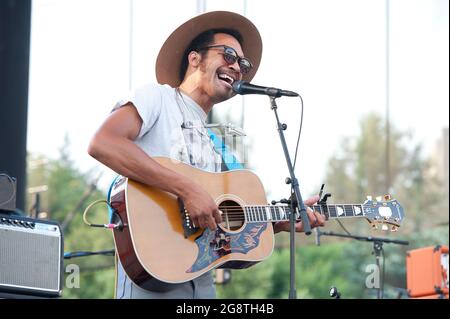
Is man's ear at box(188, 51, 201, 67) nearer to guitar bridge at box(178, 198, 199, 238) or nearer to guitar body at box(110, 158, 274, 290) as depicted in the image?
guitar body at box(110, 158, 274, 290)

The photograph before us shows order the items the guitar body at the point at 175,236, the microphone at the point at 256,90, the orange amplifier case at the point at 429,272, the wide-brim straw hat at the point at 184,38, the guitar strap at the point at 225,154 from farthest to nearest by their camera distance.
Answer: the orange amplifier case at the point at 429,272, the wide-brim straw hat at the point at 184,38, the guitar strap at the point at 225,154, the microphone at the point at 256,90, the guitar body at the point at 175,236

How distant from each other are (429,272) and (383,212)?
2218mm

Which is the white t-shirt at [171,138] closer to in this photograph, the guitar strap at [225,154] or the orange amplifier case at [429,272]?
the guitar strap at [225,154]

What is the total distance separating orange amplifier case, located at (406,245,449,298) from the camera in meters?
5.88

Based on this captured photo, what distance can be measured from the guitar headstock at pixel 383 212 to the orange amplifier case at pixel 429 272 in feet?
6.79

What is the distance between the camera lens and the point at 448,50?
24.6 ft

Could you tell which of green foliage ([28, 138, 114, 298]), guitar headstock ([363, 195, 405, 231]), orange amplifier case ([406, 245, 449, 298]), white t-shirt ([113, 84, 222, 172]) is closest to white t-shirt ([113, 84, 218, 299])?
white t-shirt ([113, 84, 222, 172])

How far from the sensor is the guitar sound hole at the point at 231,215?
3.50 metres

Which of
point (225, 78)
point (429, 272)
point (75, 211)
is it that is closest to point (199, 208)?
point (225, 78)

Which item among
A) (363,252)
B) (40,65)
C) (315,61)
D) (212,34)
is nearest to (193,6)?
(315,61)

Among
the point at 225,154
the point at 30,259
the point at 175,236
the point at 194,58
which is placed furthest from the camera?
the point at 194,58

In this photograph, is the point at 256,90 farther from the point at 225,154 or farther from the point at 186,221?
the point at 186,221

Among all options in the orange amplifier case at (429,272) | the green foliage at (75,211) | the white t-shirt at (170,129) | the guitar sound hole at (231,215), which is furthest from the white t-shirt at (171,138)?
the green foliage at (75,211)

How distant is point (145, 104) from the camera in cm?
342
